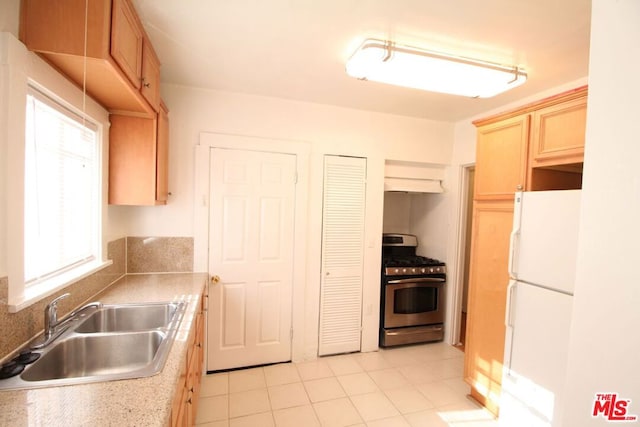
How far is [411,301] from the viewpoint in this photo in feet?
10.6

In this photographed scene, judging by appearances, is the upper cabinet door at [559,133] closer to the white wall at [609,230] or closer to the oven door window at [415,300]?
the white wall at [609,230]

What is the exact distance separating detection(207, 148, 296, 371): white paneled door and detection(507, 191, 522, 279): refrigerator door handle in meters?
1.77

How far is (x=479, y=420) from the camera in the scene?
2.10 meters

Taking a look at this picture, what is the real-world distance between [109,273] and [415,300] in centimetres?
292

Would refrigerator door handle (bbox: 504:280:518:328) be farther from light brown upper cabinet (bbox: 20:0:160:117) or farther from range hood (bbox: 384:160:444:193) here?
light brown upper cabinet (bbox: 20:0:160:117)

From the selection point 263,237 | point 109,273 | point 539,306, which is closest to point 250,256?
point 263,237

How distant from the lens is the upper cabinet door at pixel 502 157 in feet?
6.50

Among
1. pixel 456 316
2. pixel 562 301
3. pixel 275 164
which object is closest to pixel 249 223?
pixel 275 164

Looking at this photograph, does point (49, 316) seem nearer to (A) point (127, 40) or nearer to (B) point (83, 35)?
(B) point (83, 35)

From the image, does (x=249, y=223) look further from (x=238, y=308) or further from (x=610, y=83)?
(x=610, y=83)

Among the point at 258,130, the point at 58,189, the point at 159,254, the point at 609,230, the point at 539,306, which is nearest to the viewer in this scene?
the point at 609,230

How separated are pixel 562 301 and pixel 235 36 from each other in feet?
8.02

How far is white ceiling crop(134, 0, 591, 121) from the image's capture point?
1.44 meters

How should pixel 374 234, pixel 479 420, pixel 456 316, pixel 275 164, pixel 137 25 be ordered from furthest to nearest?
1. pixel 456 316
2. pixel 374 234
3. pixel 275 164
4. pixel 479 420
5. pixel 137 25
